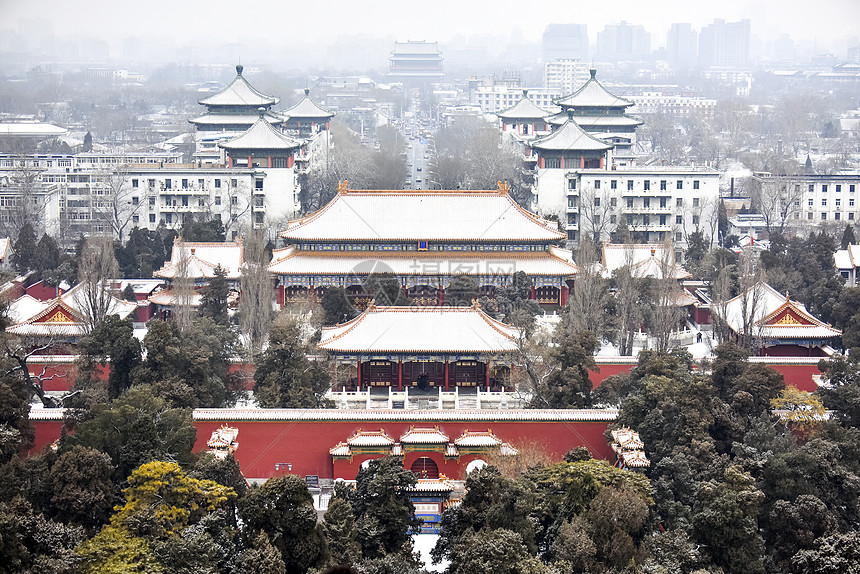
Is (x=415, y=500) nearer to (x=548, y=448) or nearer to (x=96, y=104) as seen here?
(x=548, y=448)

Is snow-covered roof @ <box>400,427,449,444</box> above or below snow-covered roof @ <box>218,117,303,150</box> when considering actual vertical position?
below

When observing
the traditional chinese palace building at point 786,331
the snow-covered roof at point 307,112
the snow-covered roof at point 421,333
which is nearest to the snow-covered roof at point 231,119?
the snow-covered roof at point 307,112

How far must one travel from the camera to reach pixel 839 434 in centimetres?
2511

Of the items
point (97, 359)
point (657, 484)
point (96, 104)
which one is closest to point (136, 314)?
point (97, 359)

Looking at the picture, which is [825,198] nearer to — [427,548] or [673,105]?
[427,548]

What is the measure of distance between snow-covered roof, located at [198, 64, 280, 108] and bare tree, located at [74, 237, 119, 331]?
24463 mm

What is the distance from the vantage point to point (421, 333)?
31344 millimetres

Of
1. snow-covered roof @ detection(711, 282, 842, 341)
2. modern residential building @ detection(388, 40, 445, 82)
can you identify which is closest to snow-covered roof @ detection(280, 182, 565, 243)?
snow-covered roof @ detection(711, 282, 842, 341)

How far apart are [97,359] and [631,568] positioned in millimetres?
14961

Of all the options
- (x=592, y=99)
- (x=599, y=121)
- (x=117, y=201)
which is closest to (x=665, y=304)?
(x=117, y=201)

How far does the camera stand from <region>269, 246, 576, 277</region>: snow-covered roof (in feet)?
126

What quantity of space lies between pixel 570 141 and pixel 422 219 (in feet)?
51.0

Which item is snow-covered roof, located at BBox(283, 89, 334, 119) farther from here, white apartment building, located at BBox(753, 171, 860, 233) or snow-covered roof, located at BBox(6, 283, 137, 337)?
snow-covered roof, located at BBox(6, 283, 137, 337)

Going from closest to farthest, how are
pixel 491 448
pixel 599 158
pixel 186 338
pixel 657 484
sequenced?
pixel 657 484 → pixel 491 448 → pixel 186 338 → pixel 599 158
